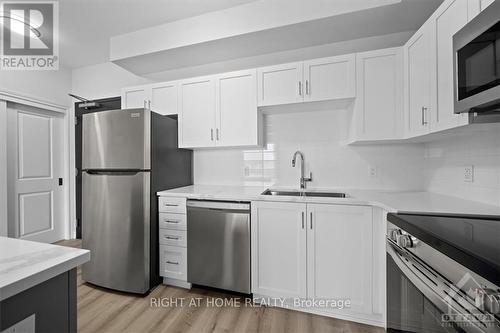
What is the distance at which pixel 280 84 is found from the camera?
2.10 m

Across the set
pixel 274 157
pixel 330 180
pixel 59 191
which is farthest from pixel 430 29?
pixel 59 191

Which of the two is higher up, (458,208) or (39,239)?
(458,208)

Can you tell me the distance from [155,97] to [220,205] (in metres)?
1.55

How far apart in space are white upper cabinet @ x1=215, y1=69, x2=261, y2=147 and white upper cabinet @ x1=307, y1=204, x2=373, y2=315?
970 millimetres

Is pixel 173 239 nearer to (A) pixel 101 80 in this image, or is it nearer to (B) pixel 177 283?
(B) pixel 177 283

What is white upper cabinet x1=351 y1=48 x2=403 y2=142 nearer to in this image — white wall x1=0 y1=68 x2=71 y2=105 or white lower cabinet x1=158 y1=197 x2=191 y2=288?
white lower cabinet x1=158 y1=197 x2=191 y2=288

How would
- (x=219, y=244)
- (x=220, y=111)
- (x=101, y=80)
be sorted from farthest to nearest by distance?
1. (x=101, y=80)
2. (x=220, y=111)
3. (x=219, y=244)

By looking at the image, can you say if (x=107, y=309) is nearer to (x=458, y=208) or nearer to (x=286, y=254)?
(x=286, y=254)

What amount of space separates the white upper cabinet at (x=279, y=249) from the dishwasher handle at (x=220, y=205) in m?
0.10

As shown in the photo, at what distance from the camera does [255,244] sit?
74.2 inches

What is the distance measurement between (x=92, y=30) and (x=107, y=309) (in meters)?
2.91

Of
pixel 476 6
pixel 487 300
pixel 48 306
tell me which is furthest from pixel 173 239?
pixel 476 6

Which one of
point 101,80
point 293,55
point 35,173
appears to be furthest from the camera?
point 101,80

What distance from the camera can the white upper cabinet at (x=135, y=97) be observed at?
2.59 meters
